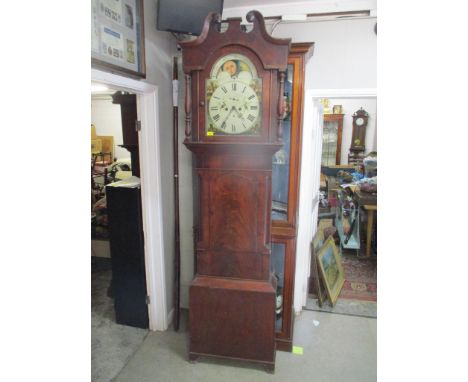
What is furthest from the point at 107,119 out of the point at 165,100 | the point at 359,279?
the point at 359,279

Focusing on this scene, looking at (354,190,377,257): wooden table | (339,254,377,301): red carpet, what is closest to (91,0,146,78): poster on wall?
(339,254,377,301): red carpet

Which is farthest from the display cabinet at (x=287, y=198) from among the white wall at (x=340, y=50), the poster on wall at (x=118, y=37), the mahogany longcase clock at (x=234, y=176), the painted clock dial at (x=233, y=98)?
the poster on wall at (x=118, y=37)

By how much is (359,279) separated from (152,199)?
7.41 ft

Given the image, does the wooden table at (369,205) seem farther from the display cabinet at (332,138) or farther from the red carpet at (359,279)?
the display cabinet at (332,138)

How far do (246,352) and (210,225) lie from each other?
0.82 metres

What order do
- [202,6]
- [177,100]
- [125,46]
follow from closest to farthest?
[125,46] < [202,6] < [177,100]

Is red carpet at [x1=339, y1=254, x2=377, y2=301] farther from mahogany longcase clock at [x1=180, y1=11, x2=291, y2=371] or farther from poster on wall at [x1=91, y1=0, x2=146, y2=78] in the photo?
poster on wall at [x1=91, y1=0, x2=146, y2=78]

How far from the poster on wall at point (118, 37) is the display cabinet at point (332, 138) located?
17.1 ft

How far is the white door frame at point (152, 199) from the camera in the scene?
194cm

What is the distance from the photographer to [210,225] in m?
1.81

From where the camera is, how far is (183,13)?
183 centimetres

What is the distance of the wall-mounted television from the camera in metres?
1.80
